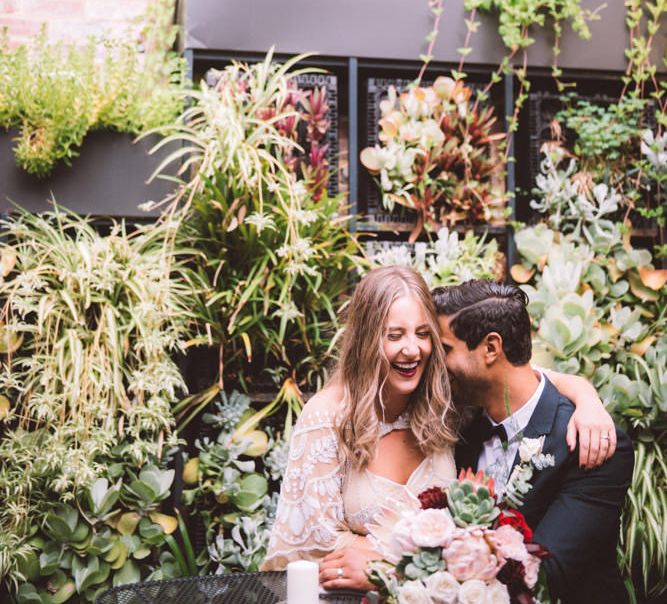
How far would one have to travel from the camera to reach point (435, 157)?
130 inches

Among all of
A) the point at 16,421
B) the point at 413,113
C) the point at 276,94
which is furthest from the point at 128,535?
the point at 413,113

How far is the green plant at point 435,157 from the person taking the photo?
10.7 ft

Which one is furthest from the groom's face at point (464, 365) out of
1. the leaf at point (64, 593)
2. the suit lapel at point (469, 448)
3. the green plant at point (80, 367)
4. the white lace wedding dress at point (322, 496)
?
the leaf at point (64, 593)

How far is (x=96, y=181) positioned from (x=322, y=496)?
1732mm

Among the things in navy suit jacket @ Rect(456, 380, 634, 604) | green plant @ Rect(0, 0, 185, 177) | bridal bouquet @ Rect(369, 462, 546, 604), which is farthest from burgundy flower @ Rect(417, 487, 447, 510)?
green plant @ Rect(0, 0, 185, 177)

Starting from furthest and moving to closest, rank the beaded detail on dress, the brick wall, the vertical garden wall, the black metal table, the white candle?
the brick wall
the vertical garden wall
the beaded detail on dress
the black metal table
the white candle

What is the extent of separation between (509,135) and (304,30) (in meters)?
1.03

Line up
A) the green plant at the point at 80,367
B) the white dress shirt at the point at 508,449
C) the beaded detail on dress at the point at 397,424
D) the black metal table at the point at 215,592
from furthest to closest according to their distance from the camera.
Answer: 1. the green plant at the point at 80,367
2. the beaded detail on dress at the point at 397,424
3. the white dress shirt at the point at 508,449
4. the black metal table at the point at 215,592

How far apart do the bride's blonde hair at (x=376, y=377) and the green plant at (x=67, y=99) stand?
133 centimetres

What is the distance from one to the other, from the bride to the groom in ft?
0.22

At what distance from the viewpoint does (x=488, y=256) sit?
126 inches

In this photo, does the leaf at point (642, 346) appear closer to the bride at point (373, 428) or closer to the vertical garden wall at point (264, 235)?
the vertical garden wall at point (264, 235)

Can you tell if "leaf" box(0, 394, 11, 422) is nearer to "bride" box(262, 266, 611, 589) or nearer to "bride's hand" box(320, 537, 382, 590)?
"bride" box(262, 266, 611, 589)

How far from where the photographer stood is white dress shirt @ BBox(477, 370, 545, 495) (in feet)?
6.41
